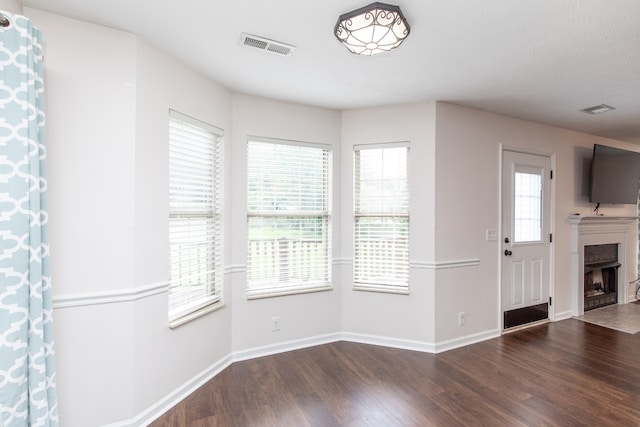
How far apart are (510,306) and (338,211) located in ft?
7.68

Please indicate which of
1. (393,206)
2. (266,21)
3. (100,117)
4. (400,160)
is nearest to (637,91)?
(400,160)

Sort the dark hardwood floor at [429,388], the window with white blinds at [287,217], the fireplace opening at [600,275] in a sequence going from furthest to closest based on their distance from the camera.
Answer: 1. the fireplace opening at [600,275]
2. the window with white blinds at [287,217]
3. the dark hardwood floor at [429,388]

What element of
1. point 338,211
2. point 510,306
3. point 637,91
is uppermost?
point 637,91

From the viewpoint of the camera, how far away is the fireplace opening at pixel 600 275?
15.0ft

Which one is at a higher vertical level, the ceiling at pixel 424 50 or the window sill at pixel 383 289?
the ceiling at pixel 424 50

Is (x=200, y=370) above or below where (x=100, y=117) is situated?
below

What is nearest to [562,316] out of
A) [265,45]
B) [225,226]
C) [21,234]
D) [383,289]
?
[383,289]

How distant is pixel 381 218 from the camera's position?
11.2 ft

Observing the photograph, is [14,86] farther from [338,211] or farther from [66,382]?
[338,211]

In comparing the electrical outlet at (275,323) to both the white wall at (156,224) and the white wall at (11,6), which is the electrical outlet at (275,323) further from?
the white wall at (11,6)

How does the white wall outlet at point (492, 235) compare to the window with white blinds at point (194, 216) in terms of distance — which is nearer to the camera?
the window with white blinds at point (194, 216)

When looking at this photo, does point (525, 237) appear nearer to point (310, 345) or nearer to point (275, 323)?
point (310, 345)

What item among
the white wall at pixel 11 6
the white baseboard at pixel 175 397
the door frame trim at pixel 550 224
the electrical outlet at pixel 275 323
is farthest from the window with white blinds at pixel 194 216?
the door frame trim at pixel 550 224

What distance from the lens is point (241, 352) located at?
304 centimetres
